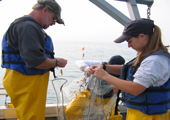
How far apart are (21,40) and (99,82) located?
90 centimetres

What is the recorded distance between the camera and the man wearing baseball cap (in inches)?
59.1

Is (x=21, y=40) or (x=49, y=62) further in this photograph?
(x=49, y=62)

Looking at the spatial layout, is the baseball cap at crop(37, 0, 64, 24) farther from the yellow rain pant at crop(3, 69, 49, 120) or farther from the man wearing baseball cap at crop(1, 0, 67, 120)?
the yellow rain pant at crop(3, 69, 49, 120)

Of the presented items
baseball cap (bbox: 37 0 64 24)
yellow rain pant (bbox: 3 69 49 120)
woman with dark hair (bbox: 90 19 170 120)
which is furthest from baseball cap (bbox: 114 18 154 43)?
yellow rain pant (bbox: 3 69 49 120)

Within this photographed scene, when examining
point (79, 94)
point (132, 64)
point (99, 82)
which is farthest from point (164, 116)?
point (79, 94)

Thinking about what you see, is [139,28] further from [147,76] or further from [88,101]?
[88,101]

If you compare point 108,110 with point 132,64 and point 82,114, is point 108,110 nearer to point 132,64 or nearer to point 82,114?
point 82,114

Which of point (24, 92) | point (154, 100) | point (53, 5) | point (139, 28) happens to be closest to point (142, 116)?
point (154, 100)

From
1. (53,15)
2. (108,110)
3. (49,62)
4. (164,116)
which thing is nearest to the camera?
(164,116)

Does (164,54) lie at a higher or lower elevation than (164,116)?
higher

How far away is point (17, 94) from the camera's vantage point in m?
1.62

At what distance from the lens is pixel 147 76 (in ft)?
4.33

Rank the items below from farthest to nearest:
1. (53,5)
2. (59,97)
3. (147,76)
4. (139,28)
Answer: (59,97) < (53,5) < (139,28) < (147,76)

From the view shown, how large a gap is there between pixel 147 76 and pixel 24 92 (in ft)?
3.62
